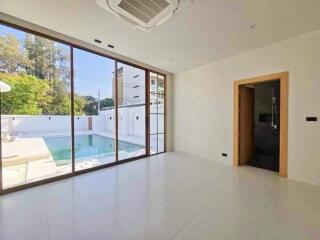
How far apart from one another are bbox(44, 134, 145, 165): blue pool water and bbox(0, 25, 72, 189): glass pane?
20 mm

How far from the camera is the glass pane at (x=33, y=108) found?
267 cm

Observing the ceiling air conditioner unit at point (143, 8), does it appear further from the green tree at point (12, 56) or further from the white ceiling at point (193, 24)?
the green tree at point (12, 56)

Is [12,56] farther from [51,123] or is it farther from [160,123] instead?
[160,123]

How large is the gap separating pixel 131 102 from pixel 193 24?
3134 millimetres

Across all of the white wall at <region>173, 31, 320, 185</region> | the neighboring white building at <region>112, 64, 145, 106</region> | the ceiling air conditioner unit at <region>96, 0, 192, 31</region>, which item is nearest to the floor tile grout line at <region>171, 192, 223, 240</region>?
the white wall at <region>173, 31, 320, 185</region>

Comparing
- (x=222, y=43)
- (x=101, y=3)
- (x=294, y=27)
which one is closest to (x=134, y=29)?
(x=101, y=3)

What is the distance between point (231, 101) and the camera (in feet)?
13.5

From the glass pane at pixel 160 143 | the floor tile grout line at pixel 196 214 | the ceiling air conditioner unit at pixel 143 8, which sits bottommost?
the floor tile grout line at pixel 196 214

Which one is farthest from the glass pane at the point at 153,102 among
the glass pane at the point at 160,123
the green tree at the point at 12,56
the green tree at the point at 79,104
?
the green tree at the point at 12,56

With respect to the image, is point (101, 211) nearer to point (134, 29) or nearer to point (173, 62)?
point (134, 29)

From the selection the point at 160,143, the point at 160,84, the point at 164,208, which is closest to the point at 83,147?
the point at 160,143

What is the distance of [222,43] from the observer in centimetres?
332

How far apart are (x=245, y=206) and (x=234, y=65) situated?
10.1 ft

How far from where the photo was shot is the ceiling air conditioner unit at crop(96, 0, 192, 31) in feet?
6.57
